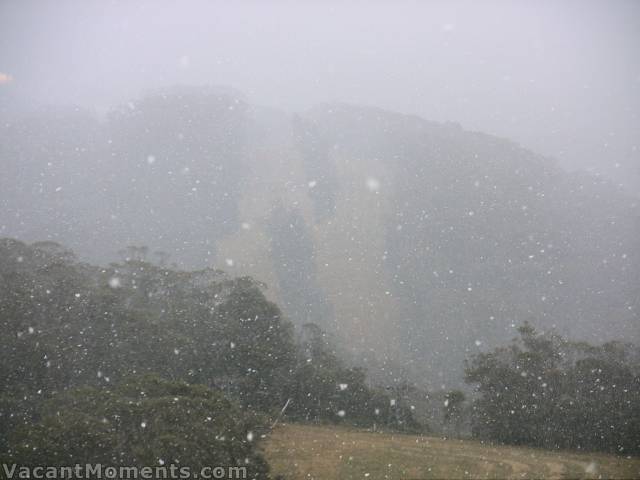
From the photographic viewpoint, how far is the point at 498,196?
1775 inches

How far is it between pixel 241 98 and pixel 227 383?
55.6 meters

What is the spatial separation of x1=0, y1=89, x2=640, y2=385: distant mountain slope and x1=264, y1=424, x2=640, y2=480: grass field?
780 inches

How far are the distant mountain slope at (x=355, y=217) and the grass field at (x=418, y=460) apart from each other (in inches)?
780

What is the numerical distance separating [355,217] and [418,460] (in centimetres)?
3627

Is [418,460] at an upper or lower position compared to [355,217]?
Result: lower

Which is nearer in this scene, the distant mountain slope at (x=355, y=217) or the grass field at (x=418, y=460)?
the grass field at (x=418, y=460)

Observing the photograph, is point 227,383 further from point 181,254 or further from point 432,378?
point 181,254

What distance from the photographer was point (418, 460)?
34.9ft

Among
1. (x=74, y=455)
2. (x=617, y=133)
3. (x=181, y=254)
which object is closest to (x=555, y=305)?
(x=181, y=254)

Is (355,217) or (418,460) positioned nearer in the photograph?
(418,460)

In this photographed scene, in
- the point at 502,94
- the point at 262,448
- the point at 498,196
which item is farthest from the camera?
the point at 502,94

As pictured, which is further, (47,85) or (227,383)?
(47,85)

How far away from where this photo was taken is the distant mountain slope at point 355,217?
36062 millimetres

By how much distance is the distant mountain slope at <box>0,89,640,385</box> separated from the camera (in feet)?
118
